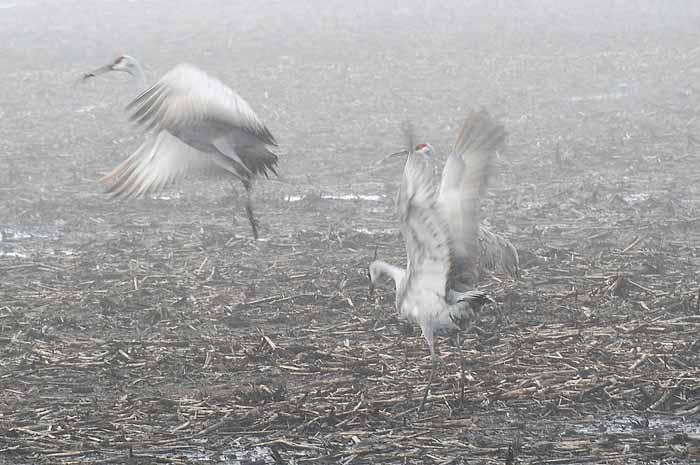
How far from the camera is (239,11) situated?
103ft

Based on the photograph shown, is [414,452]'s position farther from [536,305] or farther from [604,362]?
[536,305]

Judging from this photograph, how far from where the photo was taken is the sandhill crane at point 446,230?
5.36m

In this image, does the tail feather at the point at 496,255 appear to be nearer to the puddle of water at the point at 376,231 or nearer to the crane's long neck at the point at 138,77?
the puddle of water at the point at 376,231

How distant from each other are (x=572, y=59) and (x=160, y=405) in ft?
55.8

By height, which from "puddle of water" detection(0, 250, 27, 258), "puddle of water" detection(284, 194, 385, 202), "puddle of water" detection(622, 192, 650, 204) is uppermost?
"puddle of water" detection(622, 192, 650, 204)

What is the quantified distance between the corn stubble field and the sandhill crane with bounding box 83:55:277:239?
999 mm

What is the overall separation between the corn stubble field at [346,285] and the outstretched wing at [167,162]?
0.97 m

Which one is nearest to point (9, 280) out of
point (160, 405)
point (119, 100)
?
point (160, 405)

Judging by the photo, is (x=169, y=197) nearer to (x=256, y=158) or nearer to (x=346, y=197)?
(x=346, y=197)

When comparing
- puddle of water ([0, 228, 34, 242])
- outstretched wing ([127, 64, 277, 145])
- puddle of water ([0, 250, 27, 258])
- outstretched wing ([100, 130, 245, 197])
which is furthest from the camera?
puddle of water ([0, 228, 34, 242])

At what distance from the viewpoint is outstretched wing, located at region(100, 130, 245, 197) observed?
25.9ft

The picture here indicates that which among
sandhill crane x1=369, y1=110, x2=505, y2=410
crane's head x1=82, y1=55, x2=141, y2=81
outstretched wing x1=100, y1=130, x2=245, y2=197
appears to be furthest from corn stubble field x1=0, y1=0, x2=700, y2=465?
crane's head x1=82, y1=55, x2=141, y2=81

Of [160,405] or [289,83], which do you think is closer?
[160,405]

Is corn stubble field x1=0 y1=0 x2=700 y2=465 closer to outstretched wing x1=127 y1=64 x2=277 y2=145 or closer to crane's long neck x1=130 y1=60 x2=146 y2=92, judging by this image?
outstretched wing x1=127 y1=64 x2=277 y2=145
